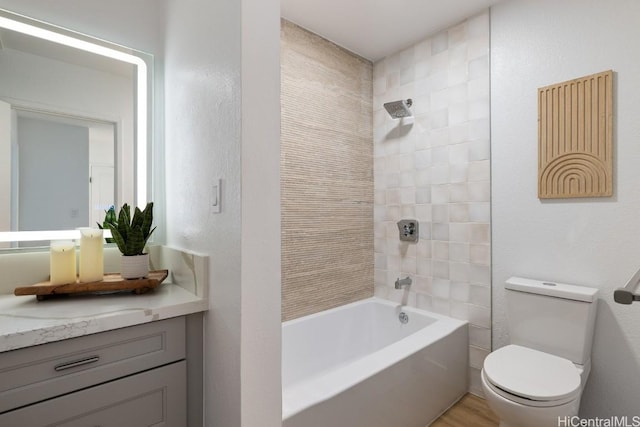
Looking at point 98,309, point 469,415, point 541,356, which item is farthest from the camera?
point 469,415

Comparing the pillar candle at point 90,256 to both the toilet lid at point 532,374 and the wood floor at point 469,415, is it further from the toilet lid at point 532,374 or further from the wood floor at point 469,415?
the wood floor at point 469,415

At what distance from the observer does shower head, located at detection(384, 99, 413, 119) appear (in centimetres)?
234

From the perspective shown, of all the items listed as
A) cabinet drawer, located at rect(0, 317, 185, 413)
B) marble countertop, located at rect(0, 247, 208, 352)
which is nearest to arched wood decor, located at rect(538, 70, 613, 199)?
marble countertop, located at rect(0, 247, 208, 352)

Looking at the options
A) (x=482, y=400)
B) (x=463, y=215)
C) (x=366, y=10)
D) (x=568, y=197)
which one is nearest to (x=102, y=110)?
(x=366, y=10)

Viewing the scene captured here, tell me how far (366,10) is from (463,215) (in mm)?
1492

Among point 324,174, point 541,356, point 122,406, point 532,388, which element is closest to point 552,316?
point 541,356

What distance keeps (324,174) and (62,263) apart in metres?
1.59

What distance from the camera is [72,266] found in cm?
126

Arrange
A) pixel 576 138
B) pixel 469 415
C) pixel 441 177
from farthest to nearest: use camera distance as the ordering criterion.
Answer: pixel 441 177
pixel 469 415
pixel 576 138

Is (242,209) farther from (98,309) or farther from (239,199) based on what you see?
(98,309)

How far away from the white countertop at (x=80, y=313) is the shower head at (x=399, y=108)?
188cm

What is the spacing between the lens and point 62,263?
1.23 m

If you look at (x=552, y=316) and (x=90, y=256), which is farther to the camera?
(x=552, y=316)

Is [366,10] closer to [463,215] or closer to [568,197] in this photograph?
[463,215]
